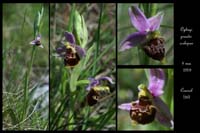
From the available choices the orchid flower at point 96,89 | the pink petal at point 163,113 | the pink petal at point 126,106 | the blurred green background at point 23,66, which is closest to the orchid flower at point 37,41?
the blurred green background at point 23,66

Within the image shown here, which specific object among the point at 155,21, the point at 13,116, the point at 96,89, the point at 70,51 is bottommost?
the point at 13,116

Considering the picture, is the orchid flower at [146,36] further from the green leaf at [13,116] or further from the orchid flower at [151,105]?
the green leaf at [13,116]

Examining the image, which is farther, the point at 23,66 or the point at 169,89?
the point at 23,66

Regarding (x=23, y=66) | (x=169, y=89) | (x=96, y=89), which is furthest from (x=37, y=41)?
(x=169, y=89)

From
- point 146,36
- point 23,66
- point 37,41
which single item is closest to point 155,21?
point 146,36

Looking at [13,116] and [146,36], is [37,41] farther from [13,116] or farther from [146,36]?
[146,36]

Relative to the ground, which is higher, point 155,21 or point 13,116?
point 155,21

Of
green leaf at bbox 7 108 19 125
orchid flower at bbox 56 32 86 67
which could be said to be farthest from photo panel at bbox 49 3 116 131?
green leaf at bbox 7 108 19 125
